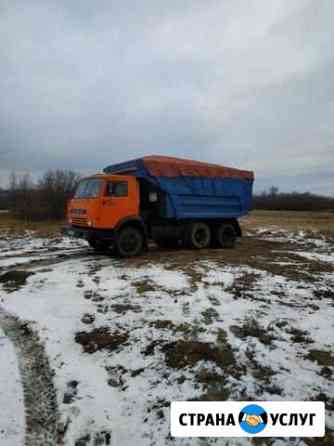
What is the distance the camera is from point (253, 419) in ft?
7.61

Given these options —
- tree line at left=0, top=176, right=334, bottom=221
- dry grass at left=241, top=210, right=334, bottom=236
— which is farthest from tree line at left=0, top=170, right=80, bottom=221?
dry grass at left=241, top=210, right=334, bottom=236

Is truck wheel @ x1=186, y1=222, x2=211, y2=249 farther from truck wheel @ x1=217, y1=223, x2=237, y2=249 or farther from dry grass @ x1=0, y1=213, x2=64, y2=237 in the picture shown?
dry grass @ x1=0, y1=213, x2=64, y2=237

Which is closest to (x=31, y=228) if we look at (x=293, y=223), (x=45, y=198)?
(x=45, y=198)

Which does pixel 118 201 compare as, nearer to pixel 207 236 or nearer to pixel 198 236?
pixel 198 236

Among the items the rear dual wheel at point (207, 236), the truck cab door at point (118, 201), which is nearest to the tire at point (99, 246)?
the truck cab door at point (118, 201)

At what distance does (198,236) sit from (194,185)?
1.93 metres

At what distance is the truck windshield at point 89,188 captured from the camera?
8062 millimetres

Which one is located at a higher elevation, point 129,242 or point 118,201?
point 118,201

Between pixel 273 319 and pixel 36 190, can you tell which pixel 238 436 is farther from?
pixel 36 190

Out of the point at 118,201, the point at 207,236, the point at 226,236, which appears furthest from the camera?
the point at 226,236

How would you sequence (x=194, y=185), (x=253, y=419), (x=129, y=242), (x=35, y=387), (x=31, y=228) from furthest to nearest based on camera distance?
(x=31, y=228), (x=194, y=185), (x=129, y=242), (x=35, y=387), (x=253, y=419)

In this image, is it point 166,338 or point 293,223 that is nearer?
point 166,338

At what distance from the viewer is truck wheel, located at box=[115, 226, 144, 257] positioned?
8.34 meters

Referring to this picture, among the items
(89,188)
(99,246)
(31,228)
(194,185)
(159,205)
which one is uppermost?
(194,185)
